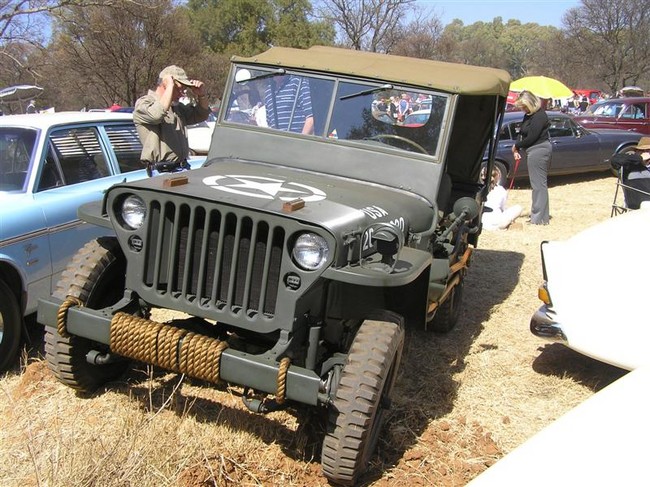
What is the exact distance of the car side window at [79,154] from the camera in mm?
4867

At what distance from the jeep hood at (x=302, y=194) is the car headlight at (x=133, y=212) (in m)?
0.09

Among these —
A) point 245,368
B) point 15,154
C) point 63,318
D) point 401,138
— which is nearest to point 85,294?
point 63,318

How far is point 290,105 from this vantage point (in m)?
4.43

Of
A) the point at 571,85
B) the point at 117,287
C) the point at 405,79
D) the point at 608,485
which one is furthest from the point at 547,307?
the point at 571,85

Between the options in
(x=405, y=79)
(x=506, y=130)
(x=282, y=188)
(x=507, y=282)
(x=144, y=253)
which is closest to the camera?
(x=144, y=253)

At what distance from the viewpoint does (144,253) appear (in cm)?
330

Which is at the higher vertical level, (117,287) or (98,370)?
(117,287)

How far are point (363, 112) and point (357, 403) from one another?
6.91 feet

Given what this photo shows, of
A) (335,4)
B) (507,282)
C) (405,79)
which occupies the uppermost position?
(335,4)

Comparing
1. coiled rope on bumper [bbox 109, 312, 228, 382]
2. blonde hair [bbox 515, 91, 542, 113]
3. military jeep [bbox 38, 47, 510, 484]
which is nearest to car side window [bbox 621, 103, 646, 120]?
blonde hair [bbox 515, 91, 542, 113]

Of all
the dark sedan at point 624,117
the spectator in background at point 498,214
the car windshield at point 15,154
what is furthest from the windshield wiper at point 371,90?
the dark sedan at point 624,117

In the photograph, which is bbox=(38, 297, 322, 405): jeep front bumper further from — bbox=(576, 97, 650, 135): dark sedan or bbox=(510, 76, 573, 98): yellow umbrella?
bbox=(576, 97, 650, 135): dark sedan

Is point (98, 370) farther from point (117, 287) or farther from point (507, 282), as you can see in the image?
point (507, 282)

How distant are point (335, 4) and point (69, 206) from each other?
63.8ft
